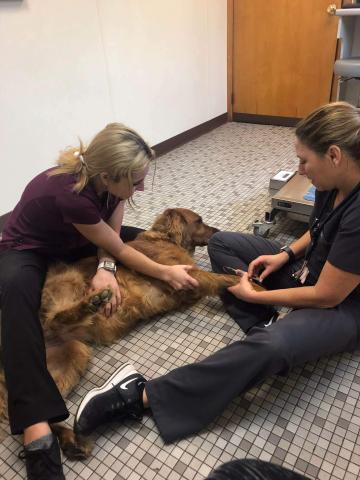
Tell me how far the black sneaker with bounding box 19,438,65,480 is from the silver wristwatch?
0.65 metres

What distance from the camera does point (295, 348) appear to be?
3.82 feet

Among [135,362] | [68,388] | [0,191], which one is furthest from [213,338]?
[0,191]

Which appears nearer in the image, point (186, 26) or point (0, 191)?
point (0, 191)

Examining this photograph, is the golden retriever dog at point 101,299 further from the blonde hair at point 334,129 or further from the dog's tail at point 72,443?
the blonde hair at point 334,129

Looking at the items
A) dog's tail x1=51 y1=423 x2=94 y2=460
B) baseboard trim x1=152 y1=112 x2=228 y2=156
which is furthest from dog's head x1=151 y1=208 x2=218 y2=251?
baseboard trim x1=152 y1=112 x2=228 y2=156

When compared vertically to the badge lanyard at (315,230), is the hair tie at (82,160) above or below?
above

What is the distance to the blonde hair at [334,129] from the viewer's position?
1.07 meters

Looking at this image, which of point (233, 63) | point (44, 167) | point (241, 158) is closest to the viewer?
point (44, 167)

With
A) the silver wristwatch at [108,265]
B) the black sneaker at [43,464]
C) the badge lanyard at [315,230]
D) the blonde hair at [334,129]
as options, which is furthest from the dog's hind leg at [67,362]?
the blonde hair at [334,129]

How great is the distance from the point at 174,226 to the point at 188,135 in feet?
7.97

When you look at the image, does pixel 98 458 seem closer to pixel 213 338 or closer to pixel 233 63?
pixel 213 338

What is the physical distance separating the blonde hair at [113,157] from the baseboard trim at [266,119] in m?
3.23

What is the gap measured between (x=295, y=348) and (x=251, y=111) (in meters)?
3.81

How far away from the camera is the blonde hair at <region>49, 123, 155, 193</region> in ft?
4.41
